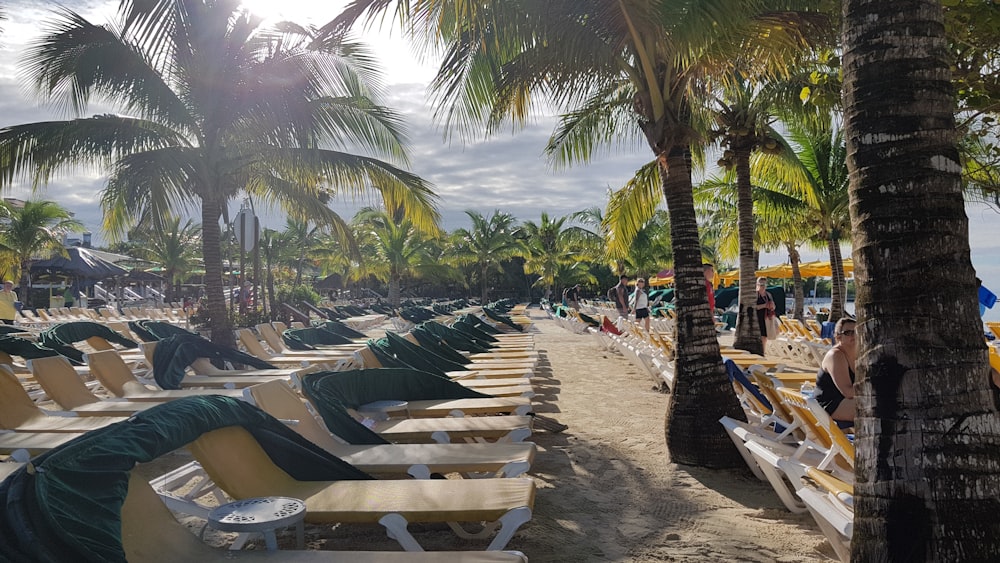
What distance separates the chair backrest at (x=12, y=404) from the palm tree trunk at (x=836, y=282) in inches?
605

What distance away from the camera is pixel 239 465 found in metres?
3.23

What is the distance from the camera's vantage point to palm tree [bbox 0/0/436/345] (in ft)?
29.6

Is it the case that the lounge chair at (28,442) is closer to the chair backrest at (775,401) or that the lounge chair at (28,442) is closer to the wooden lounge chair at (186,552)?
the wooden lounge chair at (186,552)

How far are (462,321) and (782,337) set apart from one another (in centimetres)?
626

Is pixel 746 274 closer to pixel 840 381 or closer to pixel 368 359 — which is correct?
pixel 840 381

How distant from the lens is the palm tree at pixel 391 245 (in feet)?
92.0

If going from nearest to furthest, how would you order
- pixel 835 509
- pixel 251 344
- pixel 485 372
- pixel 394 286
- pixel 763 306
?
pixel 835 509
pixel 485 372
pixel 251 344
pixel 763 306
pixel 394 286

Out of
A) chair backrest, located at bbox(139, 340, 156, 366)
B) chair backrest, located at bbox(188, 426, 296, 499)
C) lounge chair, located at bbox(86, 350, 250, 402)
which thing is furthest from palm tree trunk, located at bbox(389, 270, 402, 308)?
chair backrest, located at bbox(188, 426, 296, 499)

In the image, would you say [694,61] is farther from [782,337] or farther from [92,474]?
[782,337]

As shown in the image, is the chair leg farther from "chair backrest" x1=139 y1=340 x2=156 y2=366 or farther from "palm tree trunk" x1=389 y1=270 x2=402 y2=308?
"palm tree trunk" x1=389 y1=270 x2=402 y2=308

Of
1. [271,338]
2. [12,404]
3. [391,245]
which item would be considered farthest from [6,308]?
[391,245]

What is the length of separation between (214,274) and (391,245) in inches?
692

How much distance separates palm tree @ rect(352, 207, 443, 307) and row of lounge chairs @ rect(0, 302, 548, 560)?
874 inches

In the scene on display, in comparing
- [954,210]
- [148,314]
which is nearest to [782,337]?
[954,210]
